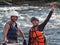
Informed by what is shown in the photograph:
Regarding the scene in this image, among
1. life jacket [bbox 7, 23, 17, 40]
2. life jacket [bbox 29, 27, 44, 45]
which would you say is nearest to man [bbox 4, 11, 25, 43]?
life jacket [bbox 7, 23, 17, 40]

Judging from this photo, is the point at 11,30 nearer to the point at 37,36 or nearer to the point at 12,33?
the point at 12,33

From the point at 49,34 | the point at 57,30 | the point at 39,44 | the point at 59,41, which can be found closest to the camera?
the point at 39,44

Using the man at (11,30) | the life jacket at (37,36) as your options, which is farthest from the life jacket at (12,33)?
the life jacket at (37,36)

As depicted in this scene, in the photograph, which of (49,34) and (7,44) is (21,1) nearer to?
(49,34)

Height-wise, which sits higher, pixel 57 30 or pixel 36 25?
pixel 36 25

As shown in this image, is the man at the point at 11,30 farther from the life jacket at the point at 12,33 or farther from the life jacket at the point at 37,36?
the life jacket at the point at 37,36

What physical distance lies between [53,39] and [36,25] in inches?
332

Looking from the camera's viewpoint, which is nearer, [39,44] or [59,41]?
[39,44]

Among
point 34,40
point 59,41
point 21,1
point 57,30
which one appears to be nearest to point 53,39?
point 59,41

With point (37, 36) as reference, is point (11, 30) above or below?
above

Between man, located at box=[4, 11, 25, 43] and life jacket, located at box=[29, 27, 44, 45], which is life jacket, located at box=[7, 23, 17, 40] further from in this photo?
life jacket, located at box=[29, 27, 44, 45]

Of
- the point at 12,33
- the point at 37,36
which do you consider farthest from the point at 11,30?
the point at 37,36

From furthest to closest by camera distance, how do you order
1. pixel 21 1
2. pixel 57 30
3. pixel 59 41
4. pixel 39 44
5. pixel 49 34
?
pixel 21 1 → pixel 57 30 → pixel 49 34 → pixel 59 41 → pixel 39 44

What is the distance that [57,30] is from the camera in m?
20.5
